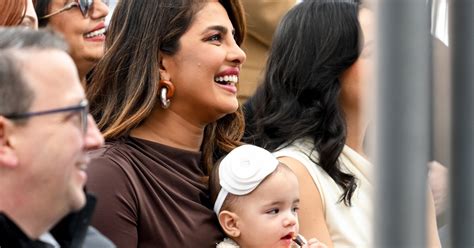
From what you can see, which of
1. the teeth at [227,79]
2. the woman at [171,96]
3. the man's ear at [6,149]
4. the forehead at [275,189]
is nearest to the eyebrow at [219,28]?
the woman at [171,96]

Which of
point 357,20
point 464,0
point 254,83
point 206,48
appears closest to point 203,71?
point 206,48

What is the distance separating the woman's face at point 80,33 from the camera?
14.3 ft

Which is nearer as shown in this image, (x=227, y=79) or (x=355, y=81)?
(x=227, y=79)

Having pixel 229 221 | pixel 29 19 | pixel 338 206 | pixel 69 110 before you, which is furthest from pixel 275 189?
pixel 69 110

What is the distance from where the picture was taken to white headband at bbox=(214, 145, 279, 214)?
3586mm

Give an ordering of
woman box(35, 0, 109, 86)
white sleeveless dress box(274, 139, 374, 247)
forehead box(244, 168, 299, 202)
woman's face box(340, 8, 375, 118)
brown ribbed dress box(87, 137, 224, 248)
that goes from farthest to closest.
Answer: woman box(35, 0, 109, 86)
woman's face box(340, 8, 375, 118)
white sleeveless dress box(274, 139, 374, 247)
forehead box(244, 168, 299, 202)
brown ribbed dress box(87, 137, 224, 248)

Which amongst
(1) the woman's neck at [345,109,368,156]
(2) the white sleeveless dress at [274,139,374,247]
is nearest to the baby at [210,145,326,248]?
(2) the white sleeveless dress at [274,139,374,247]

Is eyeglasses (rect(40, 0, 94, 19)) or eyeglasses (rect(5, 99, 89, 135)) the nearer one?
eyeglasses (rect(5, 99, 89, 135))

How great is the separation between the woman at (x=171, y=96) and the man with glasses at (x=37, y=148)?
1.10 m

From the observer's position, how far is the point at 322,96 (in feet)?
13.5

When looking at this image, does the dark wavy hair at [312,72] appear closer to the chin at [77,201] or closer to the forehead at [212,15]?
the forehead at [212,15]

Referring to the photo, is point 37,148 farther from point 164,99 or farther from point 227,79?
point 227,79

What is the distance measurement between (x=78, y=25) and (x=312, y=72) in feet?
3.50

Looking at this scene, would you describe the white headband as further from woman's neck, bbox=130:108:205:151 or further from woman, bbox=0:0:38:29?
woman, bbox=0:0:38:29
